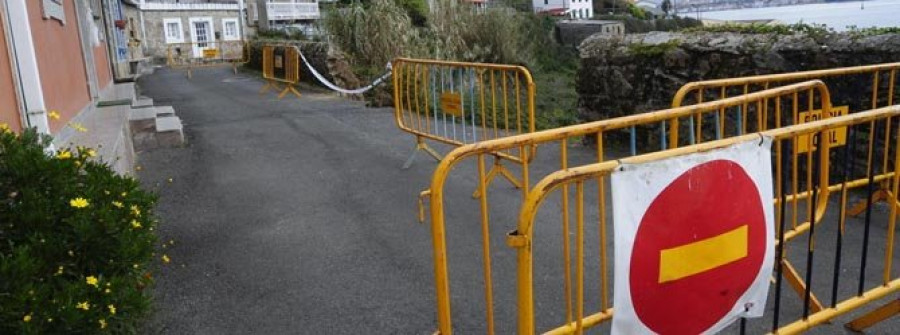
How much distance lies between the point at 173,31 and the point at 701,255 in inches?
1675

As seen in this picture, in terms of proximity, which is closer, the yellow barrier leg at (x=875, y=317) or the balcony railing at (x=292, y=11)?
the yellow barrier leg at (x=875, y=317)

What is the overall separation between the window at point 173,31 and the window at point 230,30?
2.83m

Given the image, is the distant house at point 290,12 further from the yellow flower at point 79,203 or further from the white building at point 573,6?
the yellow flower at point 79,203

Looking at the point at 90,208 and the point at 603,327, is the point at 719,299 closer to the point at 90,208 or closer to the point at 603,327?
the point at 603,327

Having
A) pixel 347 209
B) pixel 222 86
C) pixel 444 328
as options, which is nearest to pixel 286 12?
pixel 222 86

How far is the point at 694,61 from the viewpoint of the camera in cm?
713

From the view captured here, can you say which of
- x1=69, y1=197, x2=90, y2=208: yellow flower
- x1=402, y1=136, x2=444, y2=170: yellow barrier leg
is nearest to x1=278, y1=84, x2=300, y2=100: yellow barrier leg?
x1=402, y1=136, x2=444, y2=170: yellow barrier leg

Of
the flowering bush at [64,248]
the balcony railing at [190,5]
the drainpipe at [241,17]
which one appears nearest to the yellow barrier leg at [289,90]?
the flowering bush at [64,248]

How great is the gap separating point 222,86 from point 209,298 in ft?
47.2

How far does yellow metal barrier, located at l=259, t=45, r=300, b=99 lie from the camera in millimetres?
14969

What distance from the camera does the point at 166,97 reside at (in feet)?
51.5

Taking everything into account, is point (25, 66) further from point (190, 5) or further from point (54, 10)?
point (190, 5)

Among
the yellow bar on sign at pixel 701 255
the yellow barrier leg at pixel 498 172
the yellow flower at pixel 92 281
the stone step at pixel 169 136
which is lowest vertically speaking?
the yellow barrier leg at pixel 498 172

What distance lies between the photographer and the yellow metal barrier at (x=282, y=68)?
15.0m
